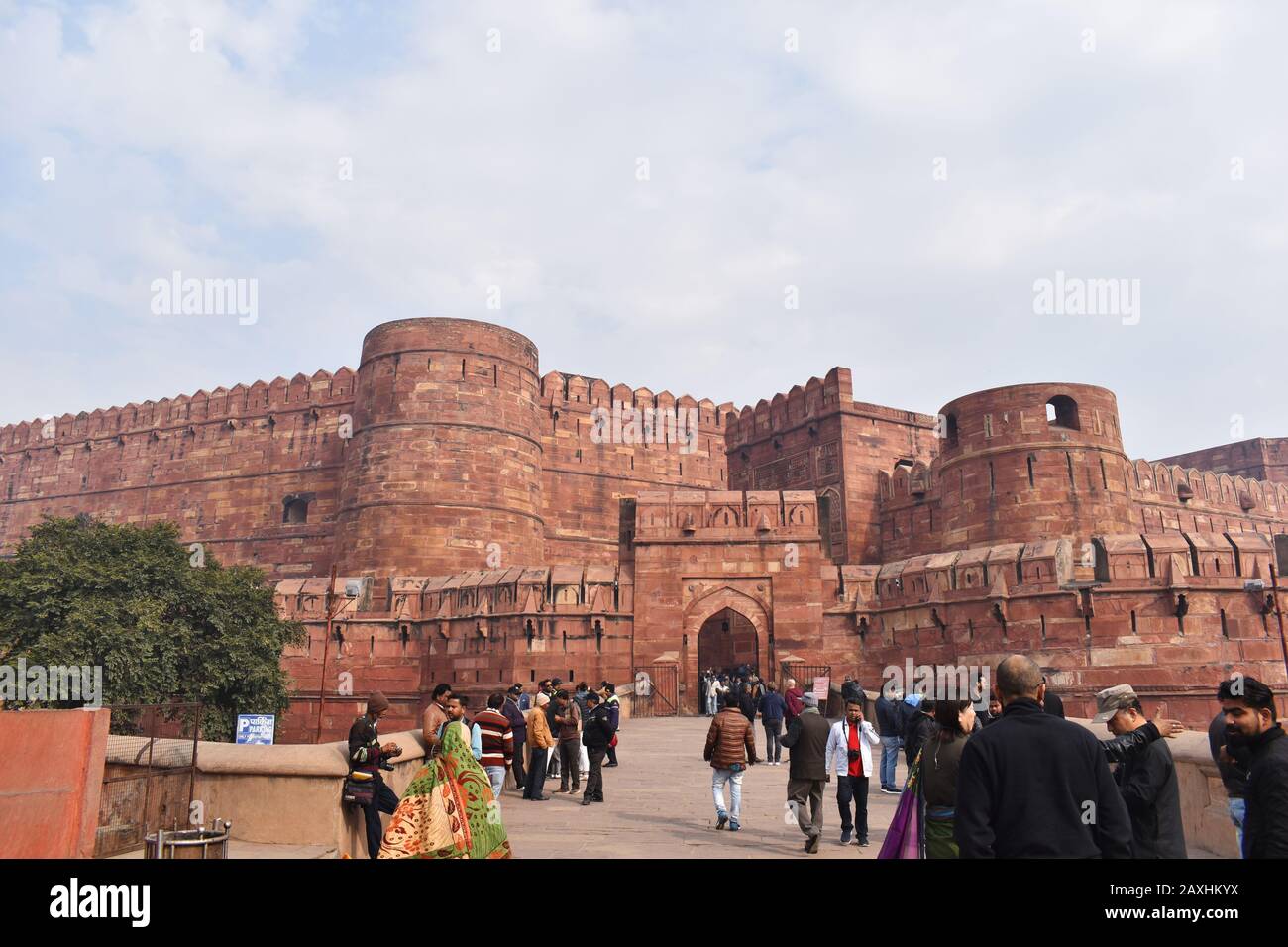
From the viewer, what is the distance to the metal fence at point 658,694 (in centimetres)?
1823

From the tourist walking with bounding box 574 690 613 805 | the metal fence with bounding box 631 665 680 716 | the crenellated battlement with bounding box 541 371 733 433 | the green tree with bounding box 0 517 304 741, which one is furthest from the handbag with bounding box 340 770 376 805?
the crenellated battlement with bounding box 541 371 733 433

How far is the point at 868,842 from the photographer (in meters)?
6.75

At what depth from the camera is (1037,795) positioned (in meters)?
2.72

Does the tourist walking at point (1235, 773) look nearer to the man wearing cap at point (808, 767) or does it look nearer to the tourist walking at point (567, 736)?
the man wearing cap at point (808, 767)

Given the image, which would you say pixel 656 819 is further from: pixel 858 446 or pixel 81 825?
pixel 858 446

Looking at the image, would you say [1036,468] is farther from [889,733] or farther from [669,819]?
[669,819]

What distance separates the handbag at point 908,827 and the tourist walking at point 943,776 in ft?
0.13

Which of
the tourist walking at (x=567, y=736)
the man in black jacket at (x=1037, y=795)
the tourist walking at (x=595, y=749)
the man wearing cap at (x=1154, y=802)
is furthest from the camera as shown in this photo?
the tourist walking at (x=567, y=736)

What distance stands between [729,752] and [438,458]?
1974cm

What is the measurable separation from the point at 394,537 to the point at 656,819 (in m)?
18.4

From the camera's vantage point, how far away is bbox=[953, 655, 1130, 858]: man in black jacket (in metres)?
2.70

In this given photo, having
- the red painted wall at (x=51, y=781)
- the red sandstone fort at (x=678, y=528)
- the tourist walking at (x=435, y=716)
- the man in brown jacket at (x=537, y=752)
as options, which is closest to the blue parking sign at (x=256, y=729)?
the man in brown jacket at (x=537, y=752)

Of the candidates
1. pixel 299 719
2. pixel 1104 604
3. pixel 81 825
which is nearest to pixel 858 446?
pixel 1104 604

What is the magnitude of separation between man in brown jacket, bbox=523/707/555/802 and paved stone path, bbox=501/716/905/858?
5.5 inches
